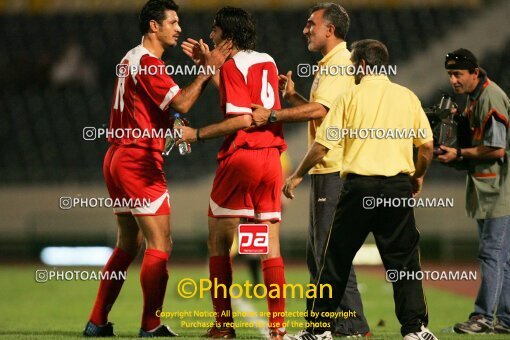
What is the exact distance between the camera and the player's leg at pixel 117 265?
24.7ft

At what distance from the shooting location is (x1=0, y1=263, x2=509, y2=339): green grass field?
8.09 meters

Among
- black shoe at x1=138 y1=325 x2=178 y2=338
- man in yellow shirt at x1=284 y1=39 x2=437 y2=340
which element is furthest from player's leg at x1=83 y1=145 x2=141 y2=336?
man in yellow shirt at x1=284 y1=39 x2=437 y2=340

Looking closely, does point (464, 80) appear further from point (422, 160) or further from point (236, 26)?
point (236, 26)

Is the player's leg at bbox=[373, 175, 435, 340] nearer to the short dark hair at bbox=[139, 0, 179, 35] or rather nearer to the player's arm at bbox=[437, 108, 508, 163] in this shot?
the player's arm at bbox=[437, 108, 508, 163]

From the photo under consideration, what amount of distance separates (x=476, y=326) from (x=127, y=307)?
4.32 meters

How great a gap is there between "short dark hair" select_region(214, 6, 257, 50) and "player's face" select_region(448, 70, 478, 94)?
Result: 2.14 metres

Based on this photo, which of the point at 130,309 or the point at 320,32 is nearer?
the point at 320,32

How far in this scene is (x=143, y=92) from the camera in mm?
7352

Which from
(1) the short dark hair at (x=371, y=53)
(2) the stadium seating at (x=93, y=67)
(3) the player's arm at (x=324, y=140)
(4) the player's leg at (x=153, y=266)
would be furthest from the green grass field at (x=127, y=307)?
(2) the stadium seating at (x=93, y=67)

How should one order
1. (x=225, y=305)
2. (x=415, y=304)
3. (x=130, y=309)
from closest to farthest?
(x=415, y=304) < (x=225, y=305) < (x=130, y=309)

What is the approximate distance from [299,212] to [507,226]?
1140cm

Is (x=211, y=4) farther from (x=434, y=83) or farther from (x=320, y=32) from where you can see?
(x=320, y=32)

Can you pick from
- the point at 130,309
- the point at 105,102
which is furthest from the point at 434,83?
the point at 130,309

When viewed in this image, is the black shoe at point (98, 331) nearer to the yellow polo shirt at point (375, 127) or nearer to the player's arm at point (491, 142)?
the yellow polo shirt at point (375, 127)
